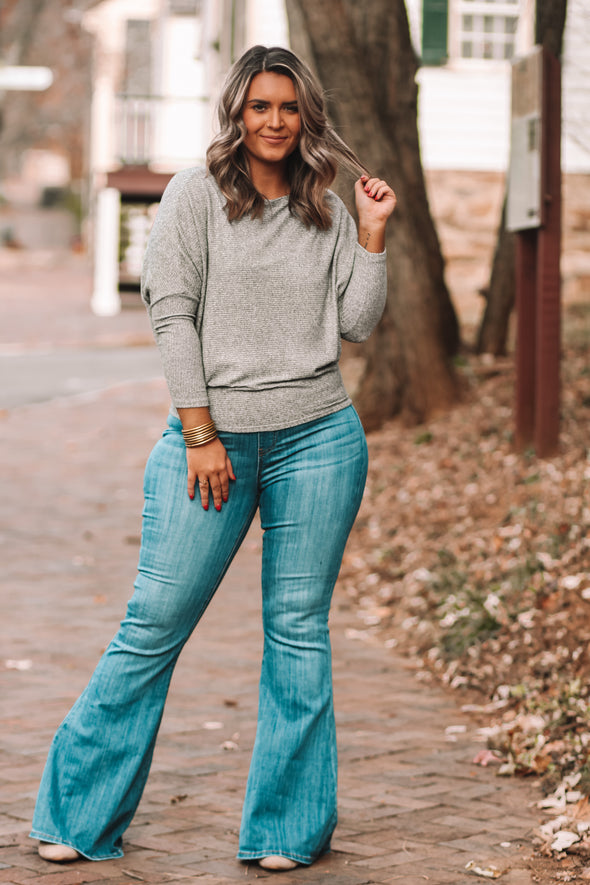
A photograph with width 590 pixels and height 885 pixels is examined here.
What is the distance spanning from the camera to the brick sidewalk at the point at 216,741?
3.53 meters

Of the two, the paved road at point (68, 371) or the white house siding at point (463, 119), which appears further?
the paved road at point (68, 371)

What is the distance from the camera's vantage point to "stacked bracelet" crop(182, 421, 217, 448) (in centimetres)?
324

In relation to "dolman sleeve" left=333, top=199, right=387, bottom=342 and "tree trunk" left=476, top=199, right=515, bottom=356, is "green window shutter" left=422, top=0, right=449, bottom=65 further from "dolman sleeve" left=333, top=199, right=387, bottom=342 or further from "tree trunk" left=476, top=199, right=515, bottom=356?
"dolman sleeve" left=333, top=199, right=387, bottom=342

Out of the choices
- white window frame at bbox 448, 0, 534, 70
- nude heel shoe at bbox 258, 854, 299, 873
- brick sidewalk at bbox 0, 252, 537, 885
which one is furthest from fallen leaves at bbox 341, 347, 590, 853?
white window frame at bbox 448, 0, 534, 70

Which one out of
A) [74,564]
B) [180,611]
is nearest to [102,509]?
[74,564]

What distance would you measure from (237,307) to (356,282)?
313 mm

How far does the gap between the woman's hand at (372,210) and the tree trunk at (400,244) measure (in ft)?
18.6

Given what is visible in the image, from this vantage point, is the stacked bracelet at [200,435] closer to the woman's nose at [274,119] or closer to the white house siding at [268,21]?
the woman's nose at [274,119]

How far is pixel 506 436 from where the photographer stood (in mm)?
8289

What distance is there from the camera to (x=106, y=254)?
99.1ft

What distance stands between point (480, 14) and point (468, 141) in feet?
5.44

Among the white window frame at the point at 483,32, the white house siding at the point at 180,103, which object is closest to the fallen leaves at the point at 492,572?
the white window frame at the point at 483,32

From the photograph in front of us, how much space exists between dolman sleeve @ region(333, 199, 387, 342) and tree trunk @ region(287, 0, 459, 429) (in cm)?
577

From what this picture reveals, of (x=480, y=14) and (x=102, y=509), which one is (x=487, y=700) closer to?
(x=102, y=509)
